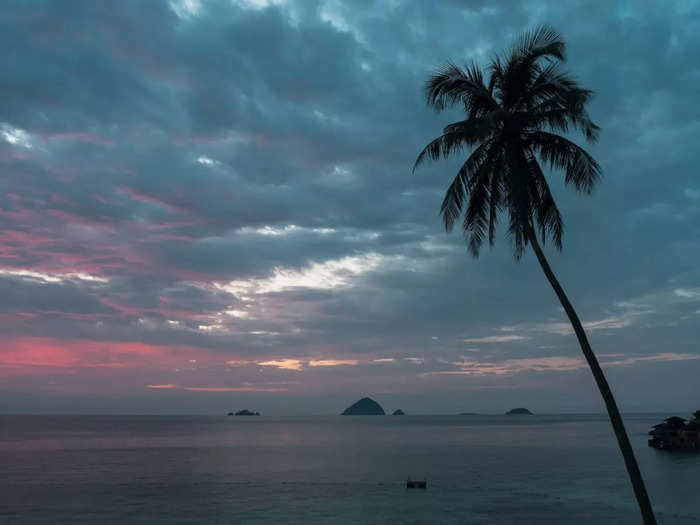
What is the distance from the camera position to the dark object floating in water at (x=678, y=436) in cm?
10381

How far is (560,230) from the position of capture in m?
22.0

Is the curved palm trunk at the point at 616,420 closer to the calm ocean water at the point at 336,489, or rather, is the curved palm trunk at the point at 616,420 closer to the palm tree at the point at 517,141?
the palm tree at the point at 517,141

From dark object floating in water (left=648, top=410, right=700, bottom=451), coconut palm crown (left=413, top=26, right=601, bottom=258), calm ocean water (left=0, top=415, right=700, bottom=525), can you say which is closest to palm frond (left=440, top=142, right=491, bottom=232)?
coconut palm crown (left=413, top=26, right=601, bottom=258)

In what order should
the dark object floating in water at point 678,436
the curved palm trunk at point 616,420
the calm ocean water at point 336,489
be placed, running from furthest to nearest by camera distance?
the dark object floating in water at point 678,436
the calm ocean water at point 336,489
the curved palm trunk at point 616,420

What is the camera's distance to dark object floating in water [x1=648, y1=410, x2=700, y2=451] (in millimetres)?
103812

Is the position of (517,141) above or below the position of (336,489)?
above

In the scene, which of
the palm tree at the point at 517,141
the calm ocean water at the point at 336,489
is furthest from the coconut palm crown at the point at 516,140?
the calm ocean water at the point at 336,489

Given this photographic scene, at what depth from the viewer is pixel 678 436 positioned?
10475 cm

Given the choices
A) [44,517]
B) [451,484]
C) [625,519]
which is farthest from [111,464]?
[625,519]

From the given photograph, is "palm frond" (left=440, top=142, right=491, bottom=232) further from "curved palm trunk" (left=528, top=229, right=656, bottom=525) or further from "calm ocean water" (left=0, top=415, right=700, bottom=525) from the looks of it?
"calm ocean water" (left=0, top=415, right=700, bottom=525)

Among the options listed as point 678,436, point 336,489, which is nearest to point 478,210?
point 336,489

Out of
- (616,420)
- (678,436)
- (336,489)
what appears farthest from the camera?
(678,436)

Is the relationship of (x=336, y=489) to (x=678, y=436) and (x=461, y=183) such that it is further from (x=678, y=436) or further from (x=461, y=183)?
(x=678, y=436)

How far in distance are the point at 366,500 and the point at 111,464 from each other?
49056 millimetres
